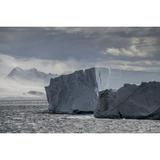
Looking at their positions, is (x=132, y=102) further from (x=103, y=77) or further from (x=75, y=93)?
(x=75, y=93)

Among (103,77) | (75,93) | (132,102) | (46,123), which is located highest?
(103,77)

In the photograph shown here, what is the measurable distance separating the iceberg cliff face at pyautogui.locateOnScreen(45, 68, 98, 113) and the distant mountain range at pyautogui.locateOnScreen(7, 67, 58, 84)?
0.11 metres

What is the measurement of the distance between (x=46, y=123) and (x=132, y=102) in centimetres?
91

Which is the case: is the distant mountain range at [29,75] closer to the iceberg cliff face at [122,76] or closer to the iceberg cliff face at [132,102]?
the iceberg cliff face at [122,76]

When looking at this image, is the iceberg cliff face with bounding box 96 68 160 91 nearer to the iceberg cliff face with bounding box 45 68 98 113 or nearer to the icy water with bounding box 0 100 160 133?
the iceberg cliff face with bounding box 45 68 98 113

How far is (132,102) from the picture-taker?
Result: 590cm

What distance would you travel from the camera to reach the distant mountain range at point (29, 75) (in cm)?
566

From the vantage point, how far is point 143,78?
18.9ft

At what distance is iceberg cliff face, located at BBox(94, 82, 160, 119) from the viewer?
5797 mm

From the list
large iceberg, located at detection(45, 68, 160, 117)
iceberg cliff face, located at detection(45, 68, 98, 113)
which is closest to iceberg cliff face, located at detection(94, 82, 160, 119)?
large iceberg, located at detection(45, 68, 160, 117)

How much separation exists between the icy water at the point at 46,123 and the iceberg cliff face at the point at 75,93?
0.12m

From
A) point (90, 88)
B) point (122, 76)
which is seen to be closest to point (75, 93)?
point (90, 88)
